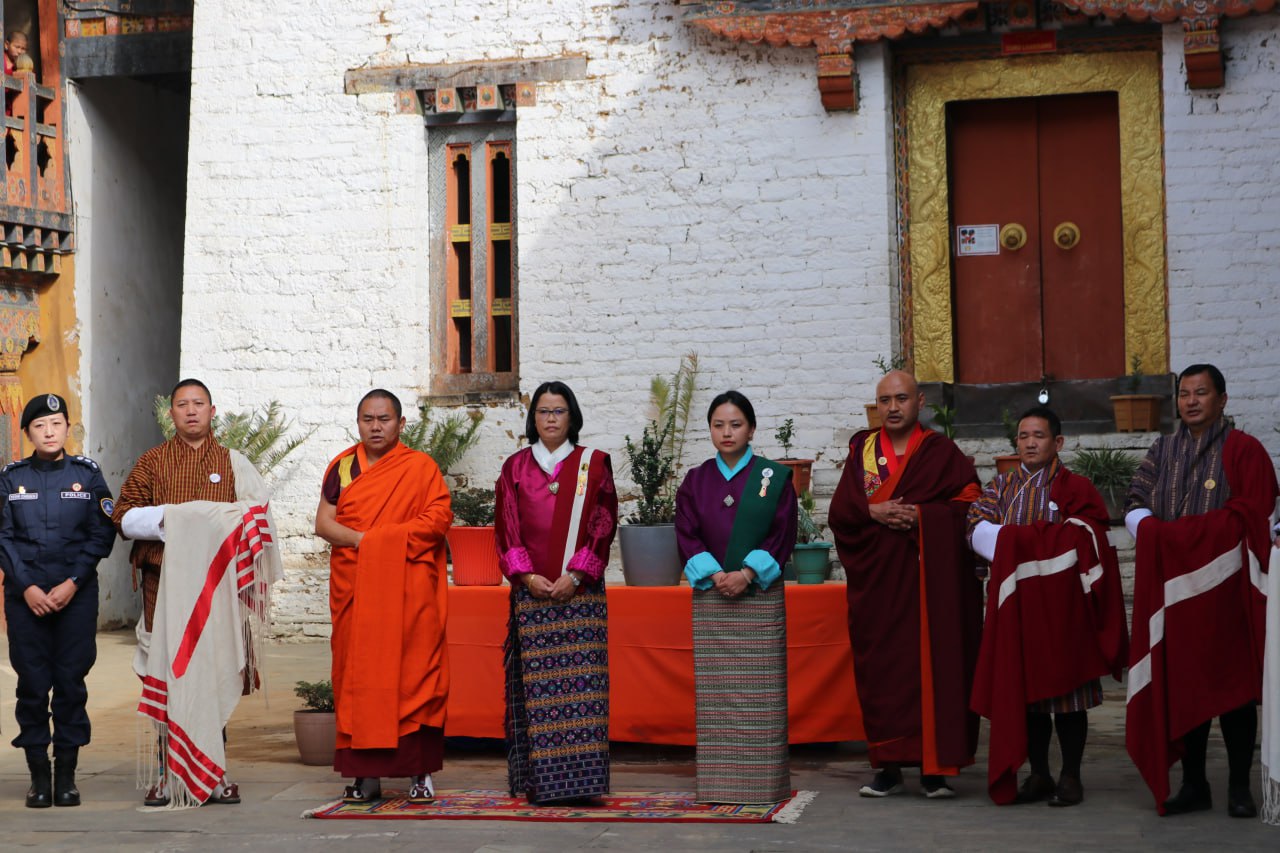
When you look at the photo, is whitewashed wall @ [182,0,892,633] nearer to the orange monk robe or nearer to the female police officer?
the orange monk robe

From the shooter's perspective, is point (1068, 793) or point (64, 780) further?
point (64, 780)

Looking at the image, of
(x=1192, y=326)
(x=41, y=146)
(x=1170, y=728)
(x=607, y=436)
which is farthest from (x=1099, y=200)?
(x=41, y=146)

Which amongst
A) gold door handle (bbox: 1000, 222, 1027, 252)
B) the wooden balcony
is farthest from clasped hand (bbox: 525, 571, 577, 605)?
the wooden balcony

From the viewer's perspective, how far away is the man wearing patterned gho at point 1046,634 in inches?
222

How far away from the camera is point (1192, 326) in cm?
887

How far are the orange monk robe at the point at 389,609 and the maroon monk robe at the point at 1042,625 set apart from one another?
1.92m

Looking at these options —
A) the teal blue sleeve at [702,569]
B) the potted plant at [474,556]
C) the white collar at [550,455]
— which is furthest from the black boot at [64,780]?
the teal blue sleeve at [702,569]

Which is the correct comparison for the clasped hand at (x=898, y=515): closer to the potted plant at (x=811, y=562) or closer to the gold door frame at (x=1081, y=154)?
the potted plant at (x=811, y=562)

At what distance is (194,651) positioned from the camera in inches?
235

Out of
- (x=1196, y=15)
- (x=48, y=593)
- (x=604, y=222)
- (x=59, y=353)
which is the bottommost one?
(x=48, y=593)

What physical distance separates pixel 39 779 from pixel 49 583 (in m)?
0.69

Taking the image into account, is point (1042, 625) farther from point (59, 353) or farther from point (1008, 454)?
point (59, 353)

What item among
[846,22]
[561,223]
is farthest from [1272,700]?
[561,223]

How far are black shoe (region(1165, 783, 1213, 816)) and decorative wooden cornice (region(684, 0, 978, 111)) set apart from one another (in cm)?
482
